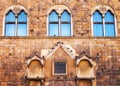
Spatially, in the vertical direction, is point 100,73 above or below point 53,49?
below

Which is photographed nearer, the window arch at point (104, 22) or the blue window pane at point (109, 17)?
the window arch at point (104, 22)

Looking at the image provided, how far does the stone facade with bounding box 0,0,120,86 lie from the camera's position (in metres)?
15.2

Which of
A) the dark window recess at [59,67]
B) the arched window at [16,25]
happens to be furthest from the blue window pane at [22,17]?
the dark window recess at [59,67]

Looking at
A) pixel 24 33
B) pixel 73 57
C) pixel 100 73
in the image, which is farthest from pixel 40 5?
pixel 100 73

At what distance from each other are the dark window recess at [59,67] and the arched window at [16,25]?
208cm

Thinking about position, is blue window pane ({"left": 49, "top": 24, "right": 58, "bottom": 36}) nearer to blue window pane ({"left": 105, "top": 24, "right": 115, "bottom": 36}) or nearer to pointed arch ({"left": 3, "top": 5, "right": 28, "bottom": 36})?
pointed arch ({"left": 3, "top": 5, "right": 28, "bottom": 36})

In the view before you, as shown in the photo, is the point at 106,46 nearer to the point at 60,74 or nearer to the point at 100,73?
the point at 100,73

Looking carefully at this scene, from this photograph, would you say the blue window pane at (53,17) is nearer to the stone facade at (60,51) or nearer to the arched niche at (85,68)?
the stone facade at (60,51)

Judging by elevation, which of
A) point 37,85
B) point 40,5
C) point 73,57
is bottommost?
point 37,85

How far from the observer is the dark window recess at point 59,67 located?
601 inches

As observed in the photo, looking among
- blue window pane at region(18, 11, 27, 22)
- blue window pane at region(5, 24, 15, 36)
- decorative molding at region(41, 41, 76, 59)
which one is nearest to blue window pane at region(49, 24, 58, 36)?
decorative molding at region(41, 41, 76, 59)

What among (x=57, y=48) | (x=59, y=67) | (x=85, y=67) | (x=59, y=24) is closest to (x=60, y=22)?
(x=59, y=24)

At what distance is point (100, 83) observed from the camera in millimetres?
15180

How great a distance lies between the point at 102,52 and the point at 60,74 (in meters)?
2.11
